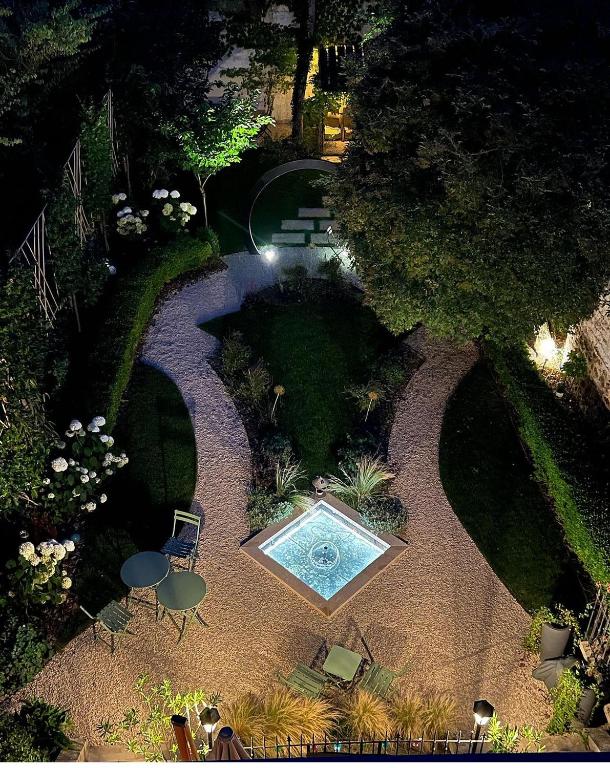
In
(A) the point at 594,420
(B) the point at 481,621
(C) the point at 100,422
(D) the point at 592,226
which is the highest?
(D) the point at 592,226

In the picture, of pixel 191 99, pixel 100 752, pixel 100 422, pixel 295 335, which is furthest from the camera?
pixel 191 99

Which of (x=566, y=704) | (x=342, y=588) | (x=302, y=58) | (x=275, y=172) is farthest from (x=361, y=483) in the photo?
(x=302, y=58)

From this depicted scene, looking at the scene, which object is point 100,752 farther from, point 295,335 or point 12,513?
point 295,335

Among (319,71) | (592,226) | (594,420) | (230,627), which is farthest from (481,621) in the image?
(319,71)

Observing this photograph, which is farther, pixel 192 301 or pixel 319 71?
pixel 319 71

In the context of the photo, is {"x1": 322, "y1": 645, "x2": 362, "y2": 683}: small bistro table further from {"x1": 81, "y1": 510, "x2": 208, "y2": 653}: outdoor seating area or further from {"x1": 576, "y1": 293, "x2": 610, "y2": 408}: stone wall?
{"x1": 576, "y1": 293, "x2": 610, "y2": 408}: stone wall

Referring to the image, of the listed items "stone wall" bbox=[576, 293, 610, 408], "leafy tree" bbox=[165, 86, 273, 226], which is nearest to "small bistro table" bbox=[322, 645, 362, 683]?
"stone wall" bbox=[576, 293, 610, 408]
